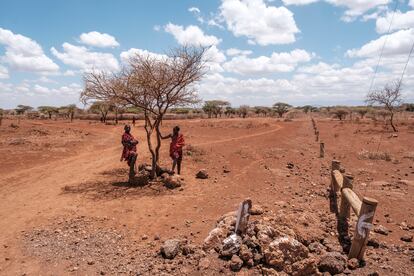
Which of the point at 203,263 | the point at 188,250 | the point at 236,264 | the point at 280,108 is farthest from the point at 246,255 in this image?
the point at 280,108

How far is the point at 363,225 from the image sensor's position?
17.5ft

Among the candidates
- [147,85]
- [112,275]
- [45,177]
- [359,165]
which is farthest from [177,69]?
[359,165]

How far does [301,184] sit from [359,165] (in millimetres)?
5113

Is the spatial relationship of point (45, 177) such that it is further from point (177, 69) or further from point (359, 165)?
point (359, 165)

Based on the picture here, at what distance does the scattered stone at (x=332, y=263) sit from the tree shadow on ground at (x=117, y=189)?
17.4 ft

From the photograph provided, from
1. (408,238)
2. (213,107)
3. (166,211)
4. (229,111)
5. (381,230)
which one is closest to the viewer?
(408,238)

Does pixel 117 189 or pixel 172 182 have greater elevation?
pixel 172 182

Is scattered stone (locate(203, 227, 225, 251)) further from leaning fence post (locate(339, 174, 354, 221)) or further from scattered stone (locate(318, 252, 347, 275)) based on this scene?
leaning fence post (locate(339, 174, 354, 221))

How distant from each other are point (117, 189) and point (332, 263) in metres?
6.79

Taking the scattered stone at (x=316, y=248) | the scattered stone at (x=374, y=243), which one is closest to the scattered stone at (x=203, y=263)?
the scattered stone at (x=316, y=248)

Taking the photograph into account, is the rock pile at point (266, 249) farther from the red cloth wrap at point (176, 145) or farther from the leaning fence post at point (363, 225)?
the red cloth wrap at point (176, 145)

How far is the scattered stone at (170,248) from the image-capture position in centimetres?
590

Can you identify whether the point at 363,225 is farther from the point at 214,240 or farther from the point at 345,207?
the point at 214,240

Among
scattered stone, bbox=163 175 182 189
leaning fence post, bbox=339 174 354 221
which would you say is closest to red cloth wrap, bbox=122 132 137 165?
scattered stone, bbox=163 175 182 189
